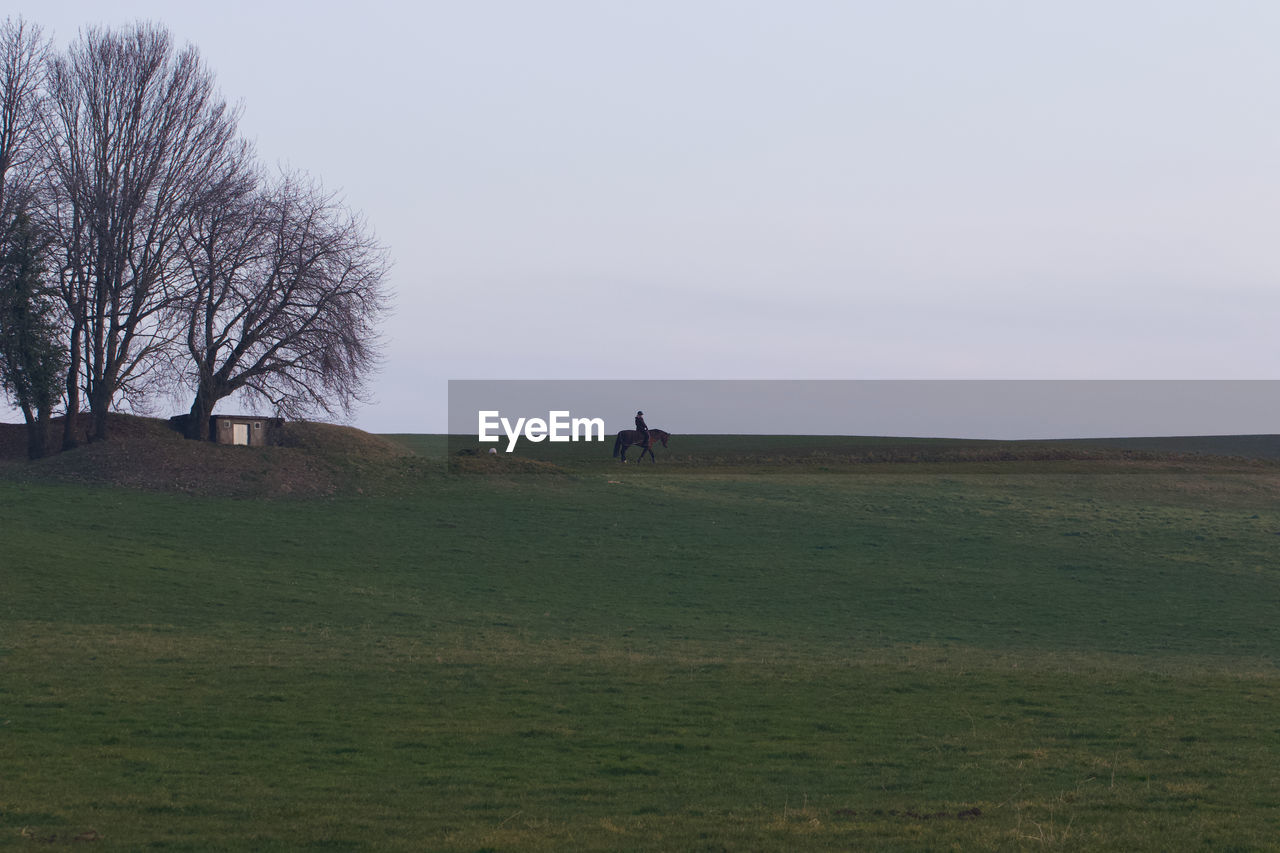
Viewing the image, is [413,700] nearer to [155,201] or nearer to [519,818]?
[519,818]

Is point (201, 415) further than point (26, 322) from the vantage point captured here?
Yes

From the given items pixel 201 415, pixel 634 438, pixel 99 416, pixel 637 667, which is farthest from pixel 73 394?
pixel 637 667

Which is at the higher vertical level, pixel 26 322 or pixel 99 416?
pixel 26 322

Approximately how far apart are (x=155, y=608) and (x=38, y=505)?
49.8ft

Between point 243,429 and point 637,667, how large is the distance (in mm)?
38692

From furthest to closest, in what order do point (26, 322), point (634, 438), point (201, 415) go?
1. point (634, 438)
2. point (201, 415)
3. point (26, 322)

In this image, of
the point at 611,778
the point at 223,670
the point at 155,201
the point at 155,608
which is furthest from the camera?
the point at 155,201

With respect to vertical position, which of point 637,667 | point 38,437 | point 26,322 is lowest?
point 637,667

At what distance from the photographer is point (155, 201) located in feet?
163

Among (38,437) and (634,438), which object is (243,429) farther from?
(634,438)

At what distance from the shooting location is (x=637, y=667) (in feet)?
66.3

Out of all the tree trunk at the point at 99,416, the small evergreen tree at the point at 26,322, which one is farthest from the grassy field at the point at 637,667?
the tree trunk at the point at 99,416

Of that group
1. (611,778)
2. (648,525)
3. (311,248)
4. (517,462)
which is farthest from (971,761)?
(311,248)

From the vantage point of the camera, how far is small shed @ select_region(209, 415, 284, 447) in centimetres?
5300
